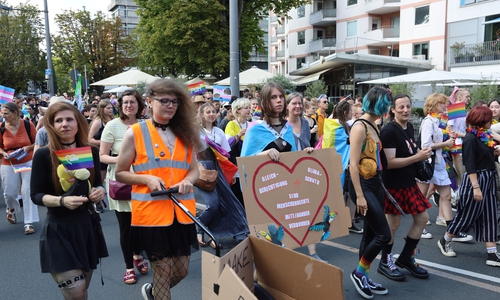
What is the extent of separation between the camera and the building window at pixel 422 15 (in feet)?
105

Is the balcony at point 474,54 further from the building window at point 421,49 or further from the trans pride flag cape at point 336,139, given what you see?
the trans pride flag cape at point 336,139

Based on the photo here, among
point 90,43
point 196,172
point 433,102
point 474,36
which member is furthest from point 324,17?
point 196,172

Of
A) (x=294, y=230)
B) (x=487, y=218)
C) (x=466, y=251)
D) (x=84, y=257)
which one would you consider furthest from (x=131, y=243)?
(x=466, y=251)

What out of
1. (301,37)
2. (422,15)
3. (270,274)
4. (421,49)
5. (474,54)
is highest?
(301,37)

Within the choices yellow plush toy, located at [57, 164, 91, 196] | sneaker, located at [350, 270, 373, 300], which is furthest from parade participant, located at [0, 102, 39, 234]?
sneaker, located at [350, 270, 373, 300]

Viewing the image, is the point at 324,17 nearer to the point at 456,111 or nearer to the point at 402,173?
the point at 456,111

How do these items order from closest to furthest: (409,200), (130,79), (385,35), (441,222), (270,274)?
(270,274) → (409,200) → (441,222) → (130,79) → (385,35)

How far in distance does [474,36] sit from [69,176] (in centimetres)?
2985

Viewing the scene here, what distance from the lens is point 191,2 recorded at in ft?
87.1

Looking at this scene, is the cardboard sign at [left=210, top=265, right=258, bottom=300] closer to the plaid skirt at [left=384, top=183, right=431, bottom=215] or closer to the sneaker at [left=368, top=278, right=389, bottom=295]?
the sneaker at [left=368, top=278, right=389, bottom=295]

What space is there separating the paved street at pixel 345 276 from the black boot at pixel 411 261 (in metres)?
0.08

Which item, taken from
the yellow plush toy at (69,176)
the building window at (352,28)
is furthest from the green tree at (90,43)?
the yellow plush toy at (69,176)

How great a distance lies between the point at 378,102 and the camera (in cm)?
402

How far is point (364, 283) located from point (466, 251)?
2.11m
